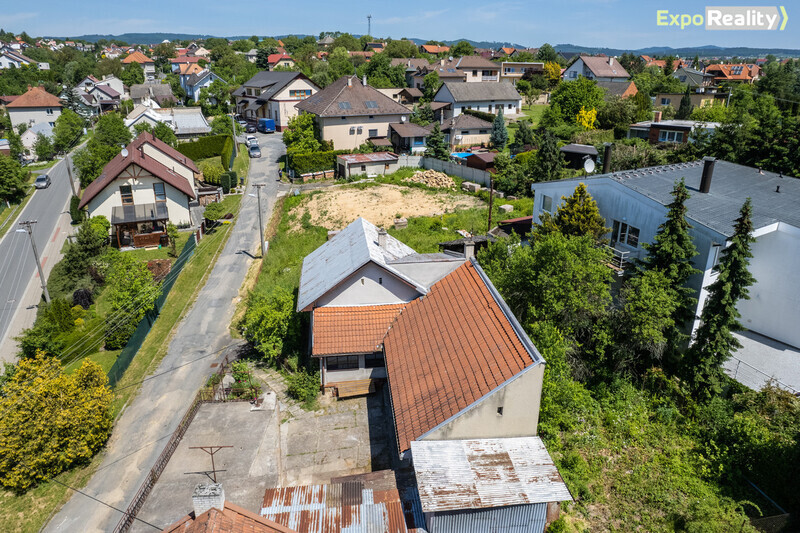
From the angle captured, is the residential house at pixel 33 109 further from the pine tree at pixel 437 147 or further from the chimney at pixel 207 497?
the chimney at pixel 207 497

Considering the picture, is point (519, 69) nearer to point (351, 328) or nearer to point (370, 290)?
point (370, 290)

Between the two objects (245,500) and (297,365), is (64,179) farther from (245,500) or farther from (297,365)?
(245,500)

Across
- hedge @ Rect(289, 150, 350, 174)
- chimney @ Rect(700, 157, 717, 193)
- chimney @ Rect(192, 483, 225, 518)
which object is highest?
chimney @ Rect(700, 157, 717, 193)

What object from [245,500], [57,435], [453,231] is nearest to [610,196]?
[453,231]

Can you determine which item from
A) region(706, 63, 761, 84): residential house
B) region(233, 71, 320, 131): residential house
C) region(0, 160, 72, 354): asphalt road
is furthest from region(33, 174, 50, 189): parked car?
region(706, 63, 761, 84): residential house

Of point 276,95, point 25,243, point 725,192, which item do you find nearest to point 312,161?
point 276,95

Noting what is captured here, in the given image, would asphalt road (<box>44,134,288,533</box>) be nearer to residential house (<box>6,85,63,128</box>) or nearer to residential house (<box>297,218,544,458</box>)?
residential house (<box>297,218,544,458</box>)

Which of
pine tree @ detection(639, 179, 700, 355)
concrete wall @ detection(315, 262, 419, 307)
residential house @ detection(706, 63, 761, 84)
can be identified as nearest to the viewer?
pine tree @ detection(639, 179, 700, 355)
